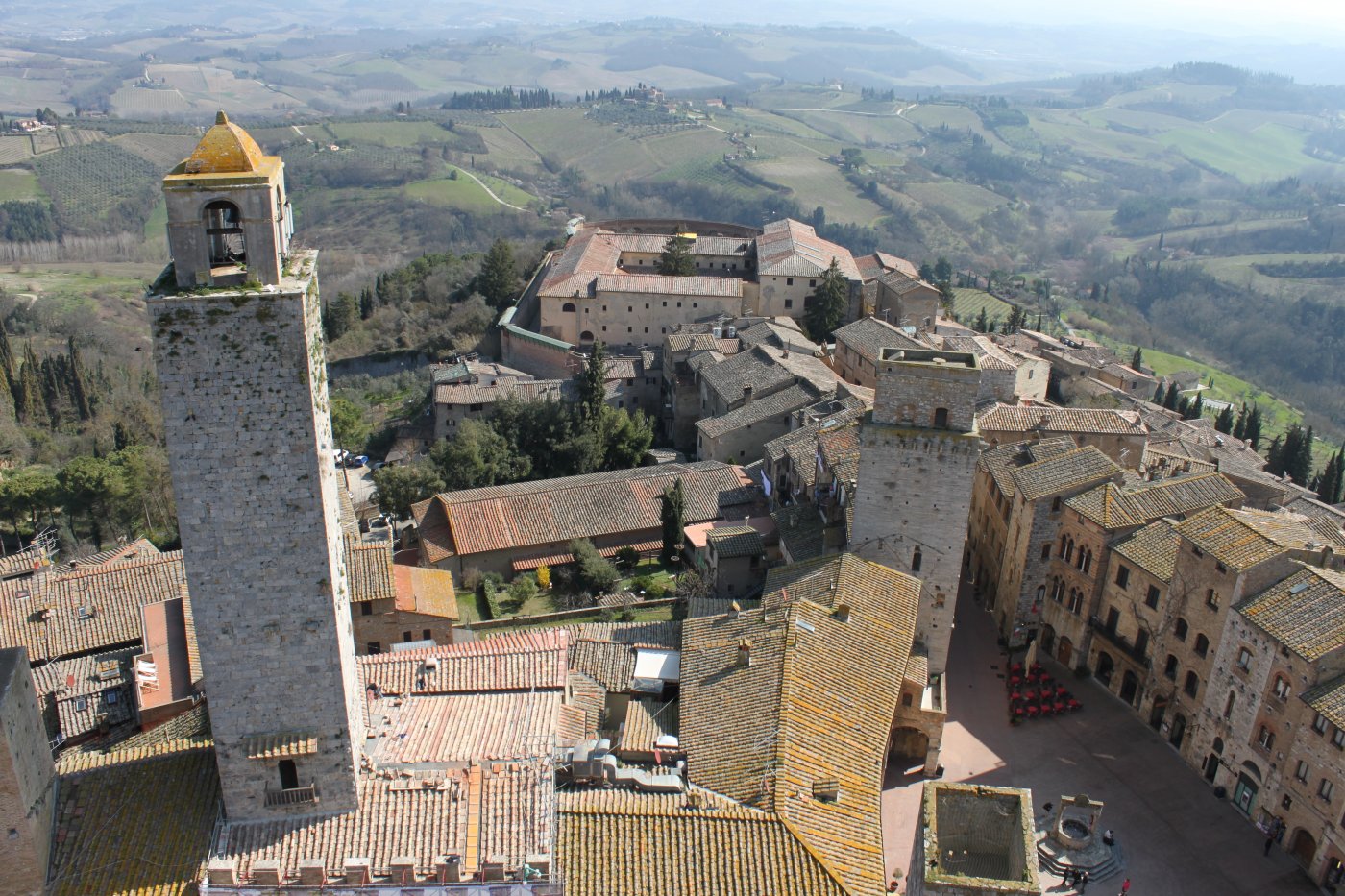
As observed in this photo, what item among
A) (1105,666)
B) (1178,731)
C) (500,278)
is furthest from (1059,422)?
(500,278)

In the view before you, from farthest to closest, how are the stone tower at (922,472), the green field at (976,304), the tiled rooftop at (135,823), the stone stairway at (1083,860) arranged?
the green field at (976,304) < the stone tower at (922,472) < the stone stairway at (1083,860) < the tiled rooftop at (135,823)

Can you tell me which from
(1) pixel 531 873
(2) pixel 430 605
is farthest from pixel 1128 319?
(1) pixel 531 873

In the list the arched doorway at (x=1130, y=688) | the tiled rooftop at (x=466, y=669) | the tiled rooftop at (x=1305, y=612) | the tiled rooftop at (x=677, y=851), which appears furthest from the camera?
the arched doorway at (x=1130, y=688)

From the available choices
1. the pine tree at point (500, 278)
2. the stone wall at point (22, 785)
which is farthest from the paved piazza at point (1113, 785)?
the pine tree at point (500, 278)

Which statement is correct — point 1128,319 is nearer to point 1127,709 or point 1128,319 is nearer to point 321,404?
point 1127,709

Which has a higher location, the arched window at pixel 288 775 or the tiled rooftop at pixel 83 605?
the arched window at pixel 288 775

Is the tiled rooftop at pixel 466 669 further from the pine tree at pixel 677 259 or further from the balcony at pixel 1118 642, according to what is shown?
the pine tree at pixel 677 259

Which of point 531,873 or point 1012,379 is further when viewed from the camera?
point 1012,379

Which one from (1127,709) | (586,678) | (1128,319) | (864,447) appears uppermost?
(864,447)
